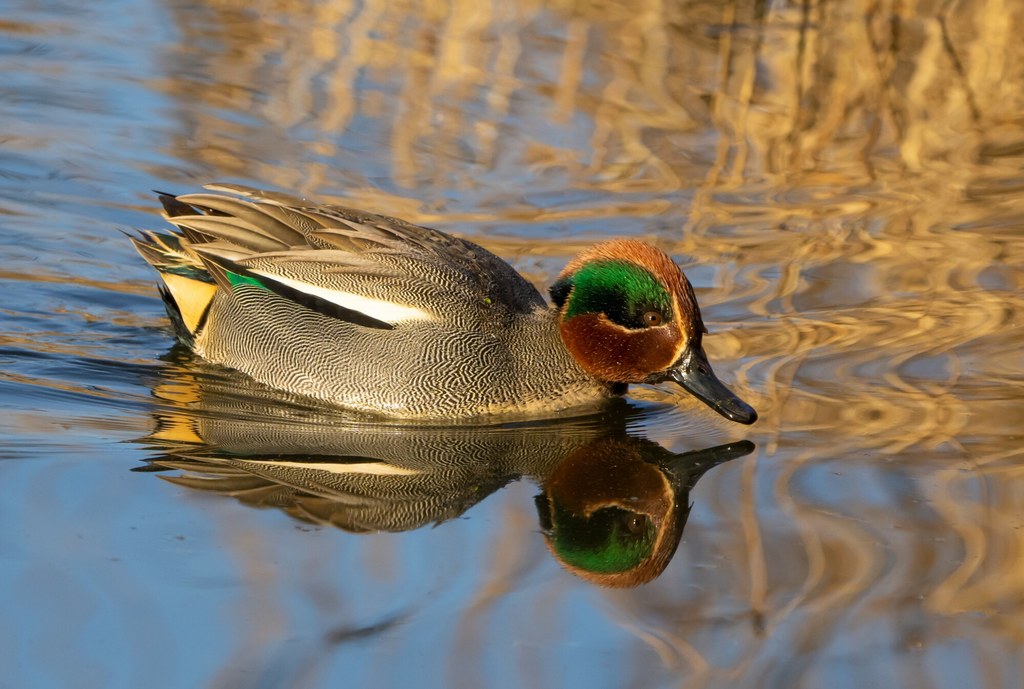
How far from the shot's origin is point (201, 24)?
1091cm

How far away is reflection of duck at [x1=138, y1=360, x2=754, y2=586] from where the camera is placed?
462cm

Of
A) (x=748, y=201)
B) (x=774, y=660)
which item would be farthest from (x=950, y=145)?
(x=774, y=660)

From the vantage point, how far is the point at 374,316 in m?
5.77

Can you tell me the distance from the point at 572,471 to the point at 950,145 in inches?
200

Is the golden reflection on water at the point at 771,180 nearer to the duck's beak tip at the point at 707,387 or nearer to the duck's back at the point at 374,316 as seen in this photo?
the duck's beak tip at the point at 707,387

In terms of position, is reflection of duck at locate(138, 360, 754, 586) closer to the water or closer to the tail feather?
the water

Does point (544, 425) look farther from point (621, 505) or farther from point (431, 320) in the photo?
point (621, 505)

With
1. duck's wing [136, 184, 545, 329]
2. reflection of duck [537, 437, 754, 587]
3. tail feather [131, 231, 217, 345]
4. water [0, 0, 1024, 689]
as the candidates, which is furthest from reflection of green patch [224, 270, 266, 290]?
reflection of duck [537, 437, 754, 587]

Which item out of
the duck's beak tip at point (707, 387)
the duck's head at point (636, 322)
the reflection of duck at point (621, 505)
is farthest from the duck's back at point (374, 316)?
the reflection of duck at point (621, 505)

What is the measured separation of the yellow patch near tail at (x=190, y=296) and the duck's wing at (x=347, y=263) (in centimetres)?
2

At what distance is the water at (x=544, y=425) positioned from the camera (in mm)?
3945

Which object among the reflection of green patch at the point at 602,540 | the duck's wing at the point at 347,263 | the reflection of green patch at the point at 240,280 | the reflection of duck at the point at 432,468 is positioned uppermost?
the duck's wing at the point at 347,263

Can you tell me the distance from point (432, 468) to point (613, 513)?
715 millimetres

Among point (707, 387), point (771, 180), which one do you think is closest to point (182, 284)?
point (707, 387)
